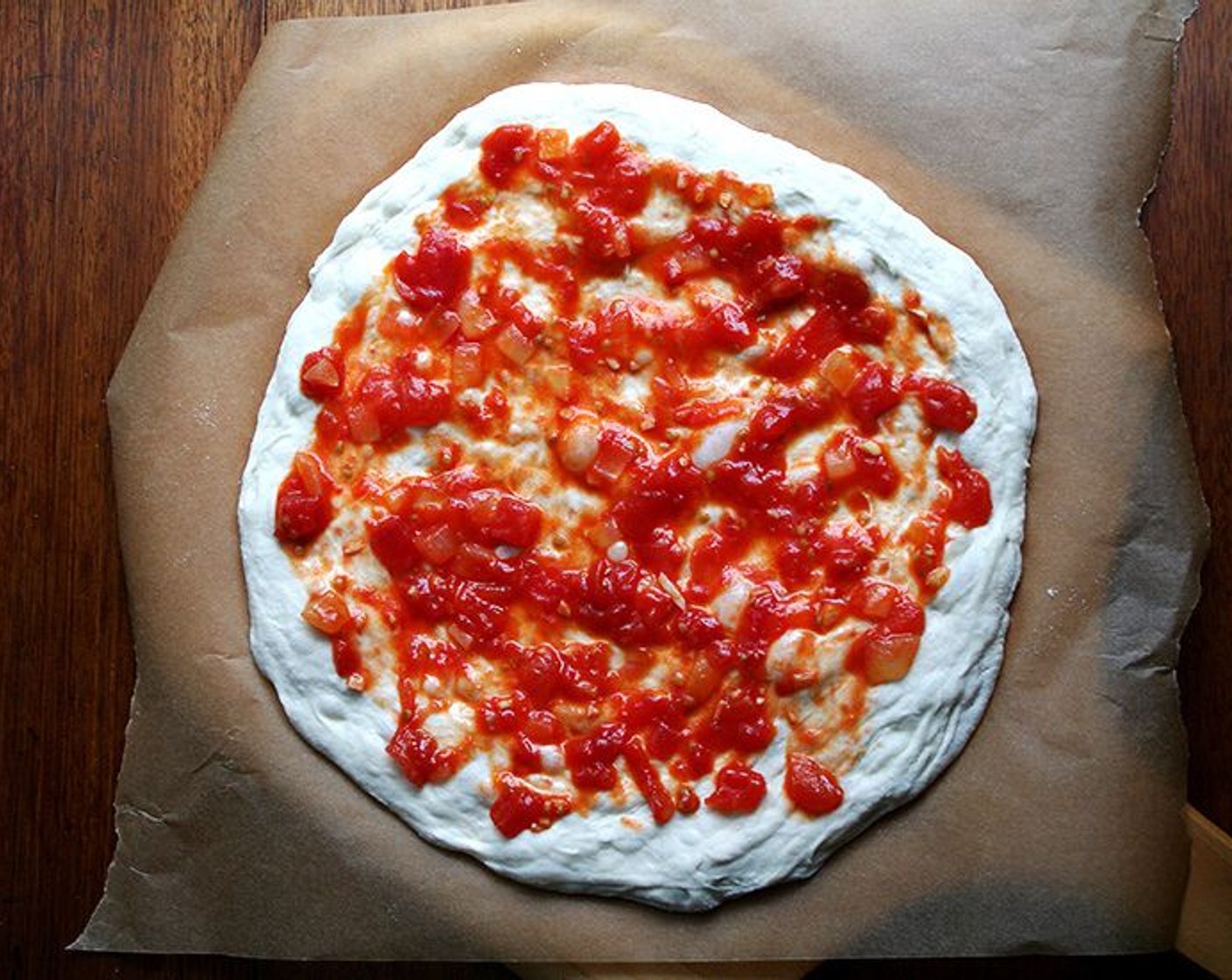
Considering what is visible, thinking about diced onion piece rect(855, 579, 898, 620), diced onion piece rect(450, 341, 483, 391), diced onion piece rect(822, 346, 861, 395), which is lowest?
diced onion piece rect(855, 579, 898, 620)

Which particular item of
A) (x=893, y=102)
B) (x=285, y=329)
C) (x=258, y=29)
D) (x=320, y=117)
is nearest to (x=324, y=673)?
(x=285, y=329)

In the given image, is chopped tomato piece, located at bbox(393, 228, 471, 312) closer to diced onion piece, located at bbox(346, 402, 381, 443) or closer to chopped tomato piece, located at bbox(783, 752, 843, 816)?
diced onion piece, located at bbox(346, 402, 381, 443)

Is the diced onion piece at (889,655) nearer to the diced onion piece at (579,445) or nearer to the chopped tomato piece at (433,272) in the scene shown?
the diced onion piece at (579,445)

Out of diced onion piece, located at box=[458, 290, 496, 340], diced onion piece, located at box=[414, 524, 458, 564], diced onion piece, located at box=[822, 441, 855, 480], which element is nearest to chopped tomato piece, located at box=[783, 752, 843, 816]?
diced onion piece, located at box=[822, 441, 855, 480]

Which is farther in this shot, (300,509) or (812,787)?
(300,509)

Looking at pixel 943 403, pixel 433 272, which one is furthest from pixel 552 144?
pixel 943 403

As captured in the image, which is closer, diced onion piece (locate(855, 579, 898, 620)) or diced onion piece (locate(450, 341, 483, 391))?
diced onion piece (locate(855, 579, 898, 620))

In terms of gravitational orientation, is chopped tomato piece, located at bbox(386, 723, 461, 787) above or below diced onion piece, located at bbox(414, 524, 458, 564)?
below

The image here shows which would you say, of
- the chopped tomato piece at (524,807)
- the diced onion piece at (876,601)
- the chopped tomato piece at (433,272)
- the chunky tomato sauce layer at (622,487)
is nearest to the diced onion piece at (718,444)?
the chunky tomato sauce layer at (622,487)

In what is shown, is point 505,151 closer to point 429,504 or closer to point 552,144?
point 552,144
